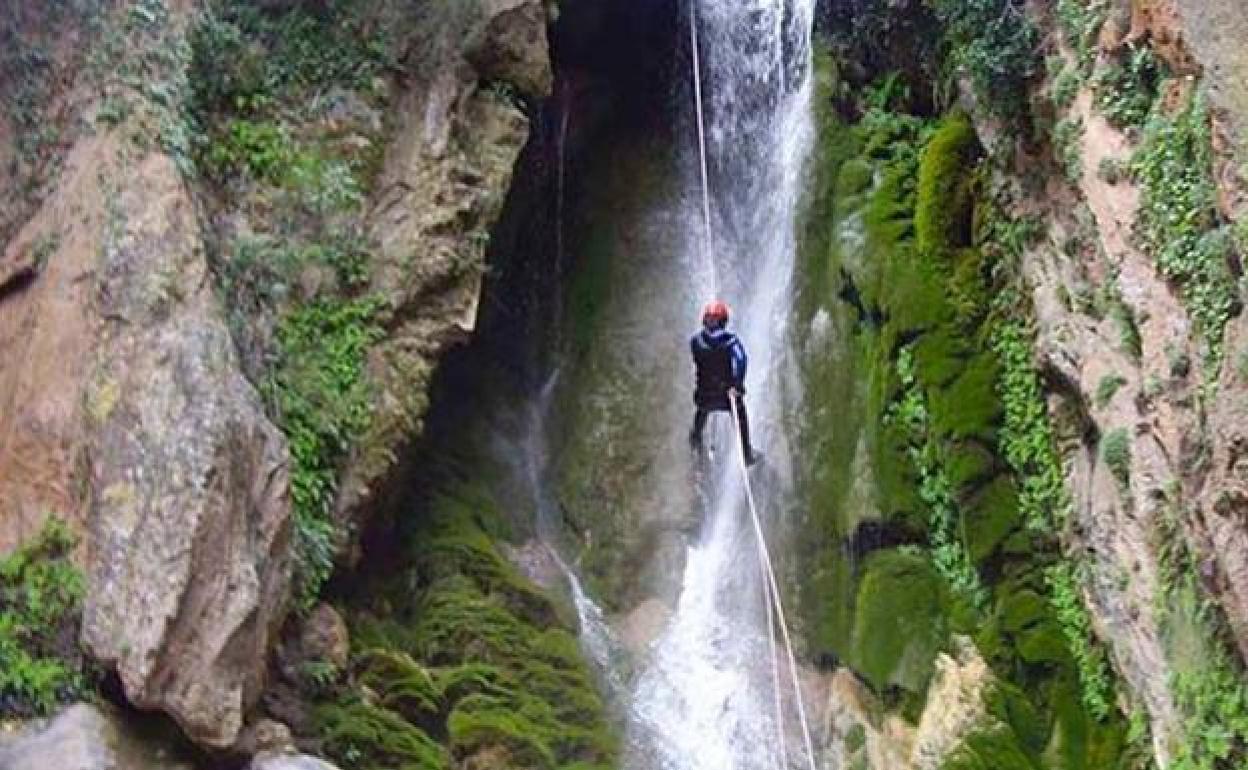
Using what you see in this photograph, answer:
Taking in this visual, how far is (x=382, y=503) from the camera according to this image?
10.7m

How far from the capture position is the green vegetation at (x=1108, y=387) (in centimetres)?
931

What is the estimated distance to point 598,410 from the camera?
1354 centimetres

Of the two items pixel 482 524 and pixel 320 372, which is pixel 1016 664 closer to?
pixel 482 524

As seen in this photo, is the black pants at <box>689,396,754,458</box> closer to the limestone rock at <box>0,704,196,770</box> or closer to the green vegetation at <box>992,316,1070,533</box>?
the green vegetation at <box>992,316,1070,533</box>

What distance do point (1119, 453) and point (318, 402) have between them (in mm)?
5408

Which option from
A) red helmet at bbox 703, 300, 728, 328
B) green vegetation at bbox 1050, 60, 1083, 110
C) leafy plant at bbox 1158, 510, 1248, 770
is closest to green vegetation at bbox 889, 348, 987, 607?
red helmet at bbox 703, 300, 728, 328

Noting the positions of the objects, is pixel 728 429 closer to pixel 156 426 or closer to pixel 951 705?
pixel 951 705

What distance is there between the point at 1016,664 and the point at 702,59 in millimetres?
8478

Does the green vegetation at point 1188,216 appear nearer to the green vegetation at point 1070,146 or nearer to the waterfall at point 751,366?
the green vegetation at point 1070,146

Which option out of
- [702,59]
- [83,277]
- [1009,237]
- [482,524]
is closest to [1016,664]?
[1009,237]

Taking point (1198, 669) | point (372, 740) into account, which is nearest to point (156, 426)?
point (372, 740)

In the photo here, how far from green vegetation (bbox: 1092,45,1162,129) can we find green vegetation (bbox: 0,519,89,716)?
23.7 ft

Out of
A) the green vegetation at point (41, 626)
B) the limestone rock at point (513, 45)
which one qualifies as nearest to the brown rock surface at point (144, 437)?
the green vegetation at point (41, 626)

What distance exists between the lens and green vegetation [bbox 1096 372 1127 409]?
9.31 metres
